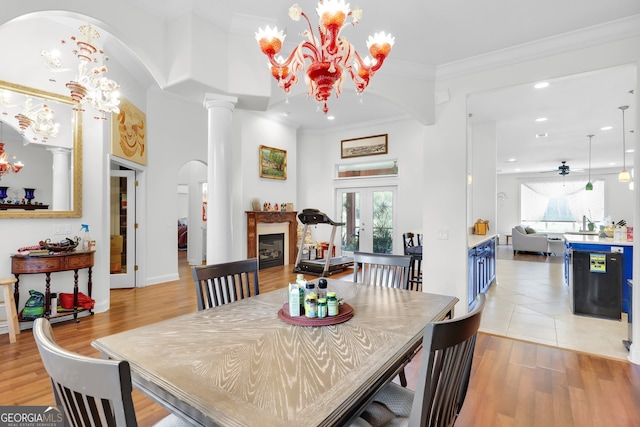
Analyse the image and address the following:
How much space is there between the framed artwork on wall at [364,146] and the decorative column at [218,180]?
5.05 m

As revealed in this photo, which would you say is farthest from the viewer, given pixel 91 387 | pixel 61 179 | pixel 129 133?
pixel 129 133

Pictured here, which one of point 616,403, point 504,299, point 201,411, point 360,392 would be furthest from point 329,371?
point 504,299

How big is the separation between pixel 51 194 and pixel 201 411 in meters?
4.07

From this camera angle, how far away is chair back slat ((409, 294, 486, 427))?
0.97 metres

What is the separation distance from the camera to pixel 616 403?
2.20 metres

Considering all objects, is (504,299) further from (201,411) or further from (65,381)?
(65,381)

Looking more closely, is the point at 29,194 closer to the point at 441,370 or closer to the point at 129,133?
the point at 129,133

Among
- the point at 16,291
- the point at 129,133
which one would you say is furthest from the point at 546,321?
the point at 129,133

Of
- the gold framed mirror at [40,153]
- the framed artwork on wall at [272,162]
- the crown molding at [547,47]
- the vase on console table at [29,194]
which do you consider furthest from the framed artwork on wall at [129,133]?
the crown molding at [547,47]

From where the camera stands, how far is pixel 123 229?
5.46 metres

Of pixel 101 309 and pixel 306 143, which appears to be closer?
pixel 101 309

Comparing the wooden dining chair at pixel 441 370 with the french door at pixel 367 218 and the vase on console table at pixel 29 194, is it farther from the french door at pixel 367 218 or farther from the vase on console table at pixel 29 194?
the french door at pixel 367 218

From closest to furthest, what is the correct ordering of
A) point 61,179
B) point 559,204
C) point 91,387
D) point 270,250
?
point 91,387 < point 61,179 < point 270,250 < point 559,204

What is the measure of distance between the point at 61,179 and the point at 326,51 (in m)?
3.72
